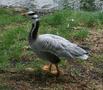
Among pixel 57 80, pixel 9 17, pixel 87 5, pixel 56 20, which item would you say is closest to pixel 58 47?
pixel 57 80

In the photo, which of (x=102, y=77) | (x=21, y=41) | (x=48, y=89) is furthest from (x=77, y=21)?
(x=48, y=89)

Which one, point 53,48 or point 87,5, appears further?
point 87,5

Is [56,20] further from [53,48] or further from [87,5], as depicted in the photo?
[87,5]

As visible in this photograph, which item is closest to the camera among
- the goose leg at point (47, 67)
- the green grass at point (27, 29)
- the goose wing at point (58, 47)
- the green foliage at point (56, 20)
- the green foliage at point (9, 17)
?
the goose wing at point (58, 47)

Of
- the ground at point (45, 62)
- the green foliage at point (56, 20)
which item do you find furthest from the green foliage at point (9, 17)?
the green foliage at point (56, 20)

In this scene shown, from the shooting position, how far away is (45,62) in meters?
7.59

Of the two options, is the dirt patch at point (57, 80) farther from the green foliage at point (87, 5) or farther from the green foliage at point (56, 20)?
the green foliage at point (87, 5)

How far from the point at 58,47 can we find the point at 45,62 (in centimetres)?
76

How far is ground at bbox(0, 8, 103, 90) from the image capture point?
690 centimetres

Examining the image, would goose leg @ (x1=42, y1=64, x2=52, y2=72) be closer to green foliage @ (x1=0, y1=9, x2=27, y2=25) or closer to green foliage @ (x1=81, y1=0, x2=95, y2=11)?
green foliage @ (x1=0, y1=9, x2=27, y2=25)

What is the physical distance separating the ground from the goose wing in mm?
455

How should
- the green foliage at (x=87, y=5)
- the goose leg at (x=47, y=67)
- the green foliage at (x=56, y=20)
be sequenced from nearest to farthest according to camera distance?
the goose leg at (x=47, y=67)
the green foliage at (x=56, y=20)
the green foliage at (x=87, y=5)

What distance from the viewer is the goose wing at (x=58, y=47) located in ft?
22.6

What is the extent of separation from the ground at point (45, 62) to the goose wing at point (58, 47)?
1.49 ft
